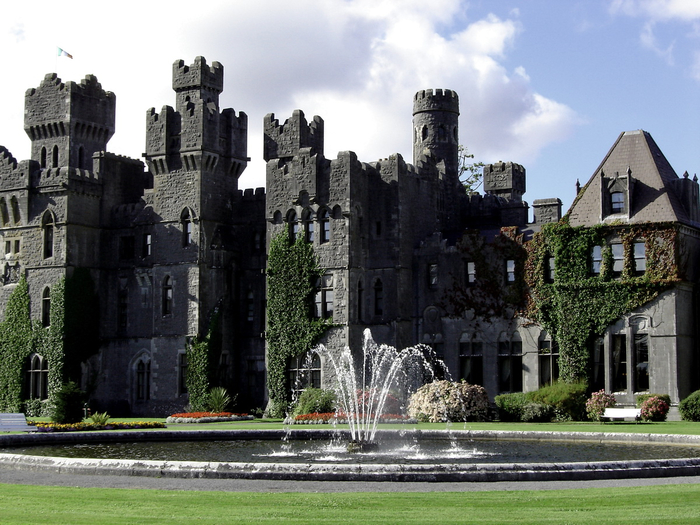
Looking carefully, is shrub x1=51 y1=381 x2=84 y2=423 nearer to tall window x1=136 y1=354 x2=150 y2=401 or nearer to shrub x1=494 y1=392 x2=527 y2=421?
tall window x1=136 y1=354 x2=150 y2=401

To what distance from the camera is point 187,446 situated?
88.6ft

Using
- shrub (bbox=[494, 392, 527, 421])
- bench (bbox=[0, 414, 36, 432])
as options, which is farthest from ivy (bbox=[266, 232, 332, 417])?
bench (bbox=[0, 414, 36, 432])

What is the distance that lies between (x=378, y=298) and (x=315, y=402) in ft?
19.5

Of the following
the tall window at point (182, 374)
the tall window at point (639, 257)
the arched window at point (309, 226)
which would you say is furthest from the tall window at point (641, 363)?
the tall window at point (182, 374)

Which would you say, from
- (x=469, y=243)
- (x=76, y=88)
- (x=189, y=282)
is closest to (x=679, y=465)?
(x=469, y=243)

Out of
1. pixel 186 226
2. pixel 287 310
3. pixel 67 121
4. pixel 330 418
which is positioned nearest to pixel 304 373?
pixel 287 310

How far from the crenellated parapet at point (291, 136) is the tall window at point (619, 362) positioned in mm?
16231

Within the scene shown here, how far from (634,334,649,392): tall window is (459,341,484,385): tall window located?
677 cm

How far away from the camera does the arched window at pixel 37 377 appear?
1973 inches

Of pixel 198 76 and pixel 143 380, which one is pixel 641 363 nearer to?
pixel 143 380

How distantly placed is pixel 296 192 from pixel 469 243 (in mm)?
8006

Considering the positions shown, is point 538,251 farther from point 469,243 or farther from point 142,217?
point 142,217

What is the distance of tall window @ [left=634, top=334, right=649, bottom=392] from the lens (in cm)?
4016

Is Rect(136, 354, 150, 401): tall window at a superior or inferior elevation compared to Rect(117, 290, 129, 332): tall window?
inferior
